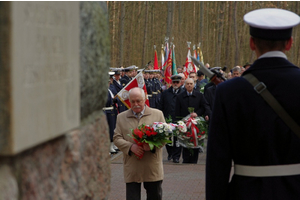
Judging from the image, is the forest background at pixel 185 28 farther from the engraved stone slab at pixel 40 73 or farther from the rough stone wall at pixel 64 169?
the engraved stone slab at pixel 40 73

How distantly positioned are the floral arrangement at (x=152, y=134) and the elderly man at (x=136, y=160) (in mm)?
66

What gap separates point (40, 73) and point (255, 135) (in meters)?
1.61

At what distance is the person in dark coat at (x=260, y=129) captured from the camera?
8.60 ft

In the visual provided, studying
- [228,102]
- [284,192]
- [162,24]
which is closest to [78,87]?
[228,102]

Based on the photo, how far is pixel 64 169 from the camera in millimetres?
1608

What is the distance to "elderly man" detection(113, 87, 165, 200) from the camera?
5223mm

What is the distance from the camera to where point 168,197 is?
734cm

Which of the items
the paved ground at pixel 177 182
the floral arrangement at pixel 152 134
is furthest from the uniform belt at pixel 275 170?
the paved ground at pixel 177 182

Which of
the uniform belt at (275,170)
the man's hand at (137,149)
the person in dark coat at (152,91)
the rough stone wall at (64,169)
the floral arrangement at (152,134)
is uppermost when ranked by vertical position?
the rough stone wall at (64,169)

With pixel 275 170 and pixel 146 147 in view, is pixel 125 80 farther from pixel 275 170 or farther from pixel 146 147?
pixel 275 170

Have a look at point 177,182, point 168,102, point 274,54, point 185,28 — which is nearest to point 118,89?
point 168,102

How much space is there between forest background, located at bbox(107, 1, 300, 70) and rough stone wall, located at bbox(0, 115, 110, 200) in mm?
29904

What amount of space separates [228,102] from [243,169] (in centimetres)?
39

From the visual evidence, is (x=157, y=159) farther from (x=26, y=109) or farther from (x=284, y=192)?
(x=26, y=109)
